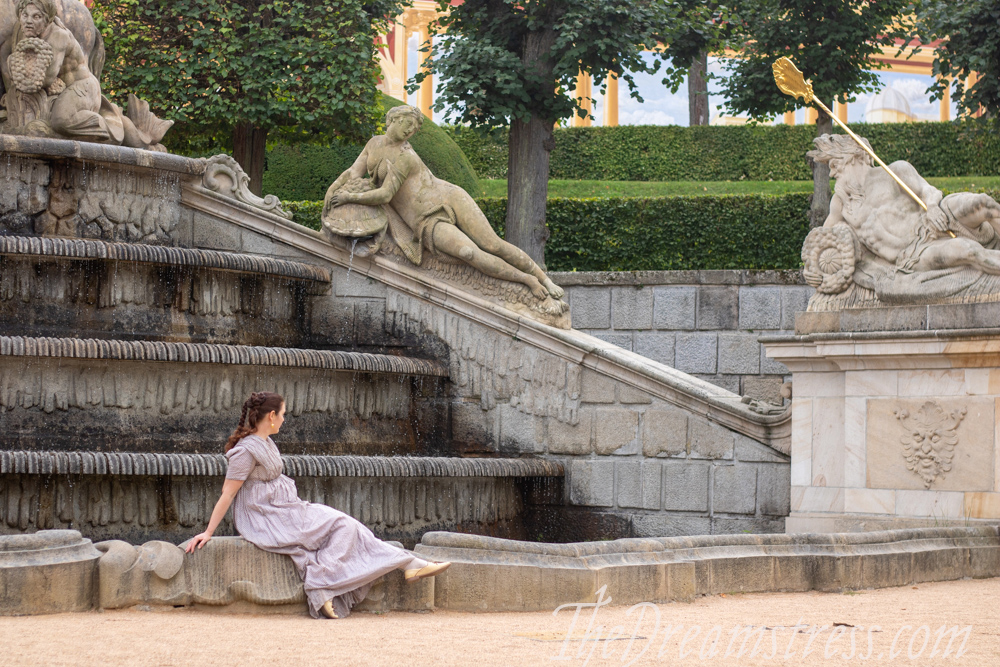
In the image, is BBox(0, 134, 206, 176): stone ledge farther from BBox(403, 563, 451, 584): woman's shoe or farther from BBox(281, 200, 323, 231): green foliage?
BBox(403, 563, 451, 584): woman's shoe

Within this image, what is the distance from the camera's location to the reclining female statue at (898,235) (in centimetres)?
918

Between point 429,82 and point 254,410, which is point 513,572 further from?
point 429,82

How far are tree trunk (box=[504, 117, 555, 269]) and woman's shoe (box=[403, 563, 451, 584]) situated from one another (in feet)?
30.6

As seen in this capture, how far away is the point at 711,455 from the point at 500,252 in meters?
2.68

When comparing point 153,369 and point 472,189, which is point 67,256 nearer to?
point 153,369

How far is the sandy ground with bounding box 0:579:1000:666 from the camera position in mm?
5141

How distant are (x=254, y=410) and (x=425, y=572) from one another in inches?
46.9

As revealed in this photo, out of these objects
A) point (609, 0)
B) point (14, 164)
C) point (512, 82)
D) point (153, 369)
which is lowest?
point (153, 369)

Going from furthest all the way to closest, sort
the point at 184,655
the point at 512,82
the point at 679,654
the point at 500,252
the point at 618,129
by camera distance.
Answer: the point at 618,129 < the point at 512,82 < the point at 500,252 < the point at 679,654 < the point at 184,655

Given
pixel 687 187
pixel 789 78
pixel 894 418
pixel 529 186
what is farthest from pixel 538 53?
pixel 687 187

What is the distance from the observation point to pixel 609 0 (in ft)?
50.7

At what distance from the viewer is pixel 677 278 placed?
45.8 feet

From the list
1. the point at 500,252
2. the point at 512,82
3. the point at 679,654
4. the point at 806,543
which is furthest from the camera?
the point at 512,82

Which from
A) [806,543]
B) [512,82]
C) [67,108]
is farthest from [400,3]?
[806,543]
